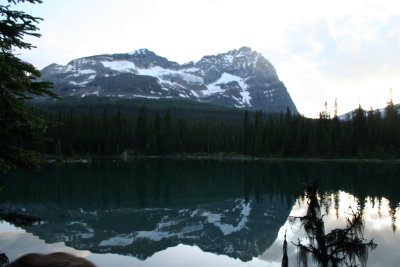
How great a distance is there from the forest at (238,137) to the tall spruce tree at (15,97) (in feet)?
303

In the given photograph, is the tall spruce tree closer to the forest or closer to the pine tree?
the forest

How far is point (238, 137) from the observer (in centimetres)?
13538

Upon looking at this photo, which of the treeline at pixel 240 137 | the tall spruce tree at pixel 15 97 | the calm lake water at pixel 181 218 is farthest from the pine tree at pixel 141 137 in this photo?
the tall spruce tree at pixel 15 97

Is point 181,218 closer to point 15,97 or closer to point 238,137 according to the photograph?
point 15,97

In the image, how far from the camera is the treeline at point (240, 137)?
110m

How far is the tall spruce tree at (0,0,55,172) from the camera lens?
360 inches

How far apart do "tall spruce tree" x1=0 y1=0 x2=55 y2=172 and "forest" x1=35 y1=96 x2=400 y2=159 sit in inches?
3639

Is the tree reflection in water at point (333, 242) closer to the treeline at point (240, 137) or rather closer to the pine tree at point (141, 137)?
the treeline at point (240, 137)

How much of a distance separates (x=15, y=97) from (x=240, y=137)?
126 metres

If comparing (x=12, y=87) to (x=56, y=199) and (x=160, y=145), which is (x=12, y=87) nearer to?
(x=56, y=199)

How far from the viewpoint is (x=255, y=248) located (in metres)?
21.6

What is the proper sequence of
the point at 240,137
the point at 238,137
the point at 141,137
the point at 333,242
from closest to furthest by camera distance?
the point at 333,242 → the point at 141,137 → the point at 240,137 → the point at 238,137

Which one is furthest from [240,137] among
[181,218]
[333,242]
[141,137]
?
[333,242]

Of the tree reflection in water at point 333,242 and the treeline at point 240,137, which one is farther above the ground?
the treeline at point 240,137
